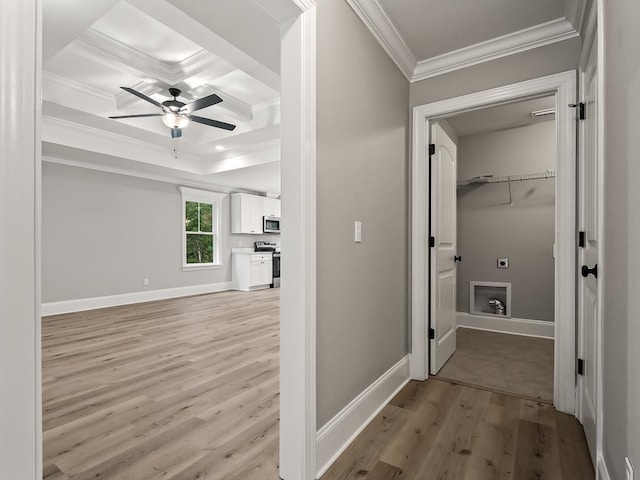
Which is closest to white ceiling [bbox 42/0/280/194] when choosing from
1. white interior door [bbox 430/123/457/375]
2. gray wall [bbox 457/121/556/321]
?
white interior door [bbox 430/123/457/375]

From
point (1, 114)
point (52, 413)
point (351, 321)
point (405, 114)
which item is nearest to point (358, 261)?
point (351, 321)

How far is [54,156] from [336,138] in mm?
5186

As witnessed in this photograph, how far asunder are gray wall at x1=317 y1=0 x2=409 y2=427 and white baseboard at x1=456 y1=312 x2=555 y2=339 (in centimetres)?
216

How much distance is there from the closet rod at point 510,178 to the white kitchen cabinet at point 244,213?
5004mm

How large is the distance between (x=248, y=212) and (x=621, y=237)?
7528 millimetres

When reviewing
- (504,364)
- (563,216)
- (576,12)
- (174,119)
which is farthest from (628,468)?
(174,119)

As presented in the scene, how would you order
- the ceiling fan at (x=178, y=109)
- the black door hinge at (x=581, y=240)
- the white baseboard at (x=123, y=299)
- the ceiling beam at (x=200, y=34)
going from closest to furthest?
the black door hinge at (x=581, y=240) < the ceiling beam at (x=200, y=34) < the ceiling fan at (x=178, y=109) < the white baseboard at (x=123, y=299)

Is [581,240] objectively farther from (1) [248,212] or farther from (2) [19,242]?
(1) [248,212]

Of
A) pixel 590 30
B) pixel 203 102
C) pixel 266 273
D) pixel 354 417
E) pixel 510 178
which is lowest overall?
pixel 354 417

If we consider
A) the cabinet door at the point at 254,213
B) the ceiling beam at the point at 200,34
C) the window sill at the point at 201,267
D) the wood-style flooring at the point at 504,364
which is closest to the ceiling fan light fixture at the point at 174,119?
the ceiling beam at the point at 200,34

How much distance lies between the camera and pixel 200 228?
7.50m

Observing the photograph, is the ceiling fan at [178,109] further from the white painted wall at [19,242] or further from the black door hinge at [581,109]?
the black door hinge at [581,109]

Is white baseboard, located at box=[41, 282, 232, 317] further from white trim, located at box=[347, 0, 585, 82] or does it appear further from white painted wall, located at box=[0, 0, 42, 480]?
white trim, located at box=[347, 0, 585, 82]

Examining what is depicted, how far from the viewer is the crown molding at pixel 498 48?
228 cm
